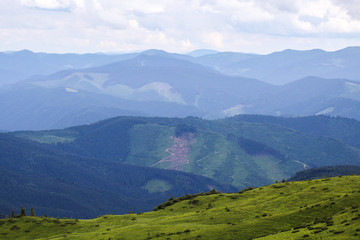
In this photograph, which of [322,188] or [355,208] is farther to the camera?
[322,188]

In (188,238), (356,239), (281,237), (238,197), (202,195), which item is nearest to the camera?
(356,239)

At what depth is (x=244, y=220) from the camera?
81.1m

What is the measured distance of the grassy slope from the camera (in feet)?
214

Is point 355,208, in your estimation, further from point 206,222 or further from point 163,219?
point 163,219

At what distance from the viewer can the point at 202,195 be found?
121 metres

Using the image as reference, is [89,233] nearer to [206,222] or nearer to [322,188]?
[206,222]

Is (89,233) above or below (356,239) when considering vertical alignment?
below

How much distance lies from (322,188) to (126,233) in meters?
39.7

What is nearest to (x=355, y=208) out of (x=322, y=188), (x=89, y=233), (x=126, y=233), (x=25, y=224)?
(x=322, y=188)

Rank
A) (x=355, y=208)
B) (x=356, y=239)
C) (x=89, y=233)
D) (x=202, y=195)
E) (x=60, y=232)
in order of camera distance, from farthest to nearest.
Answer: (x=202, y=195), (x=60, y=232), (x=89, y=233), (x=355, y=208), (x=356, y=239)

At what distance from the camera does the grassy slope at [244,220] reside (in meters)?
65.2

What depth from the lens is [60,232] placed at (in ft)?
329

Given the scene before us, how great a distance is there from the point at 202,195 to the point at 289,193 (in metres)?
30.7

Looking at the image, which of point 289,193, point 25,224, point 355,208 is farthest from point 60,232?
point 355,208
